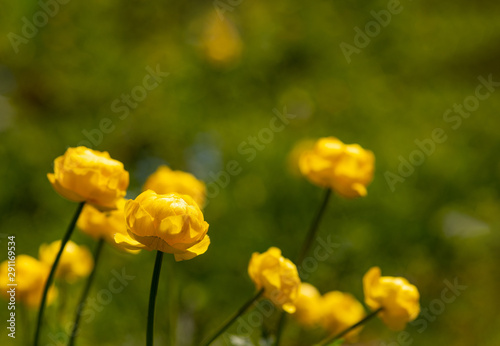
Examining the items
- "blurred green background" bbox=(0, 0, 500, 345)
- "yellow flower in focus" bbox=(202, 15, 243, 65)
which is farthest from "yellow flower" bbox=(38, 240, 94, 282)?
"yellow flower in focus" bbox=(202, 15, 243, 65)

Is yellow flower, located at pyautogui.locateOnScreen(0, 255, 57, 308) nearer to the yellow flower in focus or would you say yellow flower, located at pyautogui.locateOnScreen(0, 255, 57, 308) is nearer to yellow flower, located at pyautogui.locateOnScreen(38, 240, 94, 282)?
yellow flower, located at pyautogui.locateOnScreen(38, 240, 94, 282)

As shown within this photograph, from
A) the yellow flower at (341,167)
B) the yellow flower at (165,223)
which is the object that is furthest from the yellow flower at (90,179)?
the yellow flower at (341,167)

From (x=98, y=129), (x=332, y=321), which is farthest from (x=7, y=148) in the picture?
(x=332, y=321)

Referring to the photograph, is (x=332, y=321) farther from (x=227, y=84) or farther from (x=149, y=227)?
(x=227, y=84)

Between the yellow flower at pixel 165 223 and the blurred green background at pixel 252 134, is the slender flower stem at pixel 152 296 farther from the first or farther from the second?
the blurred green background at pixel 252 134

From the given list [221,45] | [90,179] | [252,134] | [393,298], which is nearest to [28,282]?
[90,179]

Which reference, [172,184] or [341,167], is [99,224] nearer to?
[172,184]
